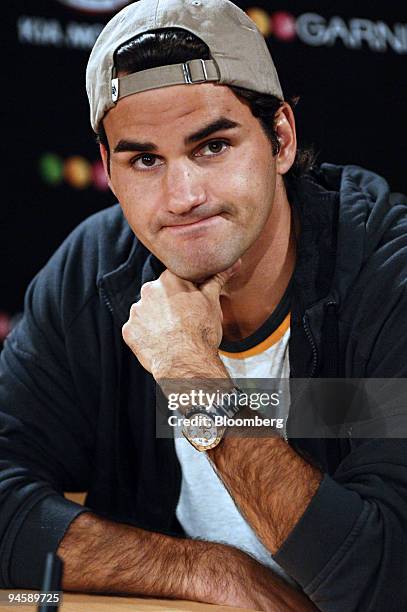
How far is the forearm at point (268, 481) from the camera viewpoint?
4.48ft

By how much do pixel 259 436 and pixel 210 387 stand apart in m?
0.10

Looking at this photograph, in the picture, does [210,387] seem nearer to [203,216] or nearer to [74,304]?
[203,216]

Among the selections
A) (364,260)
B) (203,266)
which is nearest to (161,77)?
(203,266)

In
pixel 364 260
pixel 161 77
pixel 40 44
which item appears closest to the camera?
pixel 161 77

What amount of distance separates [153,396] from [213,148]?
0.46 m

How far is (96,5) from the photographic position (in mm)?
2145

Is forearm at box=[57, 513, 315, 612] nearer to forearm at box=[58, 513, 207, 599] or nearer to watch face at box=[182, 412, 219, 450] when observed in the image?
forearm at box=[58, 513, 207, 599]

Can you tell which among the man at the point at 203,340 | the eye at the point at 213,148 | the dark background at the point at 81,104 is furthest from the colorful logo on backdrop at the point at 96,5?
the eye at the point at 213,148

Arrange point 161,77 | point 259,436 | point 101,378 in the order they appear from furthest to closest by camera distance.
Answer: point 101,378 < point 161,77 < point 259,436

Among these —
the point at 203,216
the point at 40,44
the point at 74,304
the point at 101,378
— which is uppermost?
the point at 40,44

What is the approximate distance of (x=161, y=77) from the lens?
153 cm

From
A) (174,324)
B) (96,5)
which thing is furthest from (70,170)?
(174,324)

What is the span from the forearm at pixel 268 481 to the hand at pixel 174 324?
137 millimetres

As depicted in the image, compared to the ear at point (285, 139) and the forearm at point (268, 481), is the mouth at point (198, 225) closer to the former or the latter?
the ear at point (285, 139)
